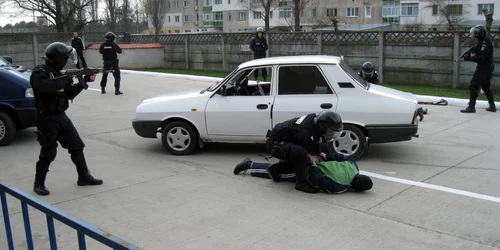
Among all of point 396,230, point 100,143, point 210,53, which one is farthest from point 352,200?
point 210,53

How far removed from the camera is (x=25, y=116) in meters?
8.34

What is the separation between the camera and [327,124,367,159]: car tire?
6.88m

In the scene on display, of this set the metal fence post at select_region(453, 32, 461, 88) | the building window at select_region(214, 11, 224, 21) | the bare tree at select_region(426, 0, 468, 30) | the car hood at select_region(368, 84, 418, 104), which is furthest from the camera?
the building window at select_region(214, 11, 224, 21)

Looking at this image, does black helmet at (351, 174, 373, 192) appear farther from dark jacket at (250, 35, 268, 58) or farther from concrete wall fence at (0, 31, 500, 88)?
dark jacket at (250, 35, 268, 58)

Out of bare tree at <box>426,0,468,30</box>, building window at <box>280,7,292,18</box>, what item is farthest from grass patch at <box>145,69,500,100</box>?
building window at <box>280,7,292,18</box>

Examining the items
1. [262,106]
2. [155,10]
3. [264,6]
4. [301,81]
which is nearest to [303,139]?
[262,106]

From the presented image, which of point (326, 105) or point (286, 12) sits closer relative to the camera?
point (326, 105)

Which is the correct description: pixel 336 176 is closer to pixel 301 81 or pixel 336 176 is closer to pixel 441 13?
pixel 301 81

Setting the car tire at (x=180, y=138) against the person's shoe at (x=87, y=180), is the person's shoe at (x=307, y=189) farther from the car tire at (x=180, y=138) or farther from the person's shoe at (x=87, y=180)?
the person's shoe at (x=87, y=180)

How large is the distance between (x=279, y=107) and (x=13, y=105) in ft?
15.0

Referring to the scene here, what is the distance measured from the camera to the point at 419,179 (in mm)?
6168

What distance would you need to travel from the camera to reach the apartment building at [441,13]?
164ft

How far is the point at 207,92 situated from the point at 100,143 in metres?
2.38

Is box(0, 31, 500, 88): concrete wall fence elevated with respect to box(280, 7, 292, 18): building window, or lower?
lower
